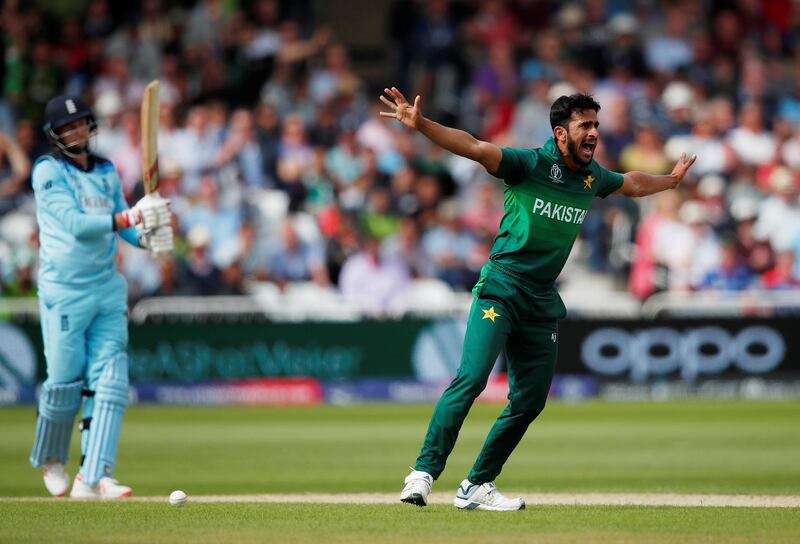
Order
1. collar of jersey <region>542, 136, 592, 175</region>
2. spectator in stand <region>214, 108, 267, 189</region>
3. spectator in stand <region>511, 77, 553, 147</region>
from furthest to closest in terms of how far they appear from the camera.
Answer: spectator in stand <region>511, 77, 553, 147</region> < spectator in stand <region>214, 108, 267, 189</region> < collar of jersey <region>542, 136, 592, 175</region>

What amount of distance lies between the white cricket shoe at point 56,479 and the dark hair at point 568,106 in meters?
4.09

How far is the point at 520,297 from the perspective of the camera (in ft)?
25.9

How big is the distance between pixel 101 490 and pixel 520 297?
316 centimetres

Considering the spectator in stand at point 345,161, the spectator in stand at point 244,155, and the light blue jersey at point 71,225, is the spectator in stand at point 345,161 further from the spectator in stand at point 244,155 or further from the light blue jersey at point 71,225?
the light blue jersey at point 71,225

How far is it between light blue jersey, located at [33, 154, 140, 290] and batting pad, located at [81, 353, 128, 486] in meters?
0.64

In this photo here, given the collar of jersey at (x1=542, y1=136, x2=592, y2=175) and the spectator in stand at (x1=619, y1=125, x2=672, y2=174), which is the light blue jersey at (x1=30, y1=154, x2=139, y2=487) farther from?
the spectator in stand at (x1=619, y1=125, x2=672, y2=174)

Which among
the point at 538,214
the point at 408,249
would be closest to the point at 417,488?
the point at 538,214

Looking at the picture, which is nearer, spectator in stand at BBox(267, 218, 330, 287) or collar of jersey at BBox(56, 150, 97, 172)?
collar of jersey at BBox(56, 150, 97, 172)

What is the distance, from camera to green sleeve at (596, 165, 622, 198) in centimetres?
825

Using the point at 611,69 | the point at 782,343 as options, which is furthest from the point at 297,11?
the point at 782,343

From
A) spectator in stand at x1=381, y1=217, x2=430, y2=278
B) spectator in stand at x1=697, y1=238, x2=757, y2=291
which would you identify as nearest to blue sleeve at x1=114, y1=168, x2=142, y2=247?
spectator in stand at x1=381, y1=217, x2=430, y2=278

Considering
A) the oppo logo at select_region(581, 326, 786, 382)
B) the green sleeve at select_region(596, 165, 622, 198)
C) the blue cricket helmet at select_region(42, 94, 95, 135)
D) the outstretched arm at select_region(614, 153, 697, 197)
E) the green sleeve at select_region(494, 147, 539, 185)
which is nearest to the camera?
the green sleeve at select_region(494, 147, 539, 185)

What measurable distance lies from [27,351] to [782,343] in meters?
9.31

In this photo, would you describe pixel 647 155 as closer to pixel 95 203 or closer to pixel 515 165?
pixel 95 203
